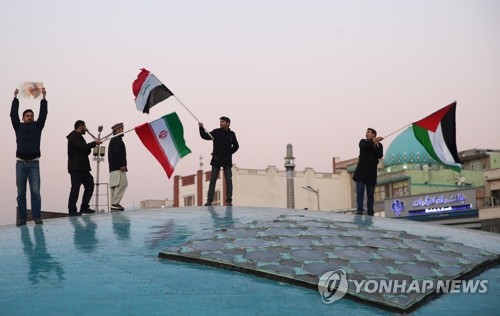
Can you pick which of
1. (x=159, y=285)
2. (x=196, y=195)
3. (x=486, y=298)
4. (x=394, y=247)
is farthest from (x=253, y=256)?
(x=196, y=195)

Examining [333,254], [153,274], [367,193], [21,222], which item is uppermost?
[367,193]

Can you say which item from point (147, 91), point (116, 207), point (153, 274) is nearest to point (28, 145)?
point (116, 207)

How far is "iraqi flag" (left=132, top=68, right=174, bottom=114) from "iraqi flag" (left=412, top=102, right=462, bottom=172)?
4.61 metres

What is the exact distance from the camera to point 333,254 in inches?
298

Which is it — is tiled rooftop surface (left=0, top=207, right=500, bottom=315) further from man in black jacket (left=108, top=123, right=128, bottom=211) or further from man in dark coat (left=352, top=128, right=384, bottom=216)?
man in dark coat (left=352, top=128, right=384, bottom=216)

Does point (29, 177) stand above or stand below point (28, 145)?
below

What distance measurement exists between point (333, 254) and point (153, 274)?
6.22ft

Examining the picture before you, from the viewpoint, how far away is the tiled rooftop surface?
20.1 ft

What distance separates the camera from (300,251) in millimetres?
7641

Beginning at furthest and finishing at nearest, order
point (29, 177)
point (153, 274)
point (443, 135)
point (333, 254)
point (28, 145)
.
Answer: point (443, 135), point (29, 177), point (28, 145), point (333, 254), point (153, 274)

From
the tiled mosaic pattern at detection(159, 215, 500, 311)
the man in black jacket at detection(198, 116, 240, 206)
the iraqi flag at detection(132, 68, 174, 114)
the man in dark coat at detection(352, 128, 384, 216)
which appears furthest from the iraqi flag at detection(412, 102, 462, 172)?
the iraqi flag at detection(132, 68, 174, 114)

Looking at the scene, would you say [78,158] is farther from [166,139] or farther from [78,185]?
[166,139]

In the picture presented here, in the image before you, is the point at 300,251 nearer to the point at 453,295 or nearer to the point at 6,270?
the point at 453,295

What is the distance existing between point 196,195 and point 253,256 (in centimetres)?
5007
